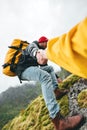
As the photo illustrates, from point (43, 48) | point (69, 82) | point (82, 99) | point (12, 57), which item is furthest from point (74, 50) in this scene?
point (69, 82)

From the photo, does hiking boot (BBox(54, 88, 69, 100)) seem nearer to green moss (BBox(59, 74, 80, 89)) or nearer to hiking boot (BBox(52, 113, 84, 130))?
green moss (BBox(59, 74, 80, 89))

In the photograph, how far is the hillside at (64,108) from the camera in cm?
768

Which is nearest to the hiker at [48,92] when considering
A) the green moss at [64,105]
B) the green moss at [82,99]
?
the green moss at [82,99]

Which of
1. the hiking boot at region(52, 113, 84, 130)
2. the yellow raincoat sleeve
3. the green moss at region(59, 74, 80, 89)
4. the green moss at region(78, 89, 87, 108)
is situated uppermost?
the yellow raincoat sleeve

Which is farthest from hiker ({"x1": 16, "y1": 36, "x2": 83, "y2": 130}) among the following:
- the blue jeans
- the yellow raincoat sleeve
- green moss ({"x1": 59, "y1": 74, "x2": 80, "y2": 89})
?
the yellow raincoat sleeve

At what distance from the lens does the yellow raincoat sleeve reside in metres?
1.83

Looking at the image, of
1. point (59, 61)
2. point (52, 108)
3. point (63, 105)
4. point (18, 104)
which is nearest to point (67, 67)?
point (59, 61)

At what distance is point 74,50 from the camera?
192 centimetres

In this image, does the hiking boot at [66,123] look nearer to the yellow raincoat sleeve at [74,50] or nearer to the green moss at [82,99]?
the green moss at [82,99]

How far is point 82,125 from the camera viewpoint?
689cm

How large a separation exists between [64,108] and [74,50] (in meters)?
6.12

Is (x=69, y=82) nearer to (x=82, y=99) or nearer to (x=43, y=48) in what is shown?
(x=82, y=99)

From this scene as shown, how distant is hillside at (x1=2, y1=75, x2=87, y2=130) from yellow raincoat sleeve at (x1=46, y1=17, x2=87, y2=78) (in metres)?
4.97

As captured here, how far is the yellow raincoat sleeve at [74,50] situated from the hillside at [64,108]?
16.3ft
